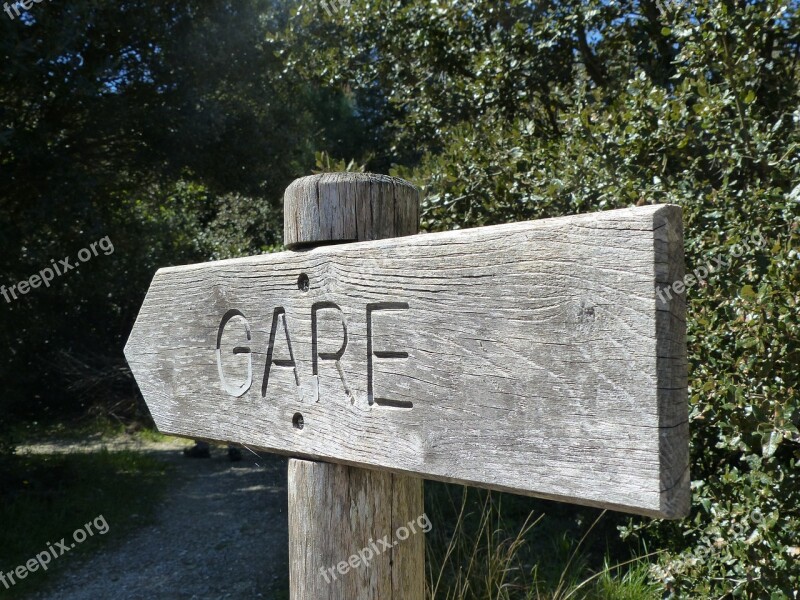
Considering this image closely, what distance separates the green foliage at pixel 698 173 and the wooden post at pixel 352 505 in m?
0.97

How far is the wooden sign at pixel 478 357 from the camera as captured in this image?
83 centimetres

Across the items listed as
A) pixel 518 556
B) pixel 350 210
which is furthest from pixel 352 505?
pixel 518 556

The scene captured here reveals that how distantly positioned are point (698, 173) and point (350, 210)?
2.32 metres

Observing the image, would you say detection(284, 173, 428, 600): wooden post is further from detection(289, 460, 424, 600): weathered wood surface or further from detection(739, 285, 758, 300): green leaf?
detection(739, 285, 758, 300): green leaf

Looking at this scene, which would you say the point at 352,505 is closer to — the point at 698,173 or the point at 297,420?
the point at 297,420

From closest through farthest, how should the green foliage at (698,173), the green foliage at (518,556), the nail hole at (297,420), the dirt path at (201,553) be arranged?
the nail hole at (297,420)
the green foliage at (698,173)
the green foliage at (518,556)
the dirt path at (201,553)

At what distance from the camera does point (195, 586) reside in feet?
15.7

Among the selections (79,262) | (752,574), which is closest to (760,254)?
(752,574)

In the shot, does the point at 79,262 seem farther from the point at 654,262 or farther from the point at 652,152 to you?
the point at 654,262

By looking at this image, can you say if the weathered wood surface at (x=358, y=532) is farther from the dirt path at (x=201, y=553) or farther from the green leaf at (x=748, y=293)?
the dirt path at (x=201, y=553)

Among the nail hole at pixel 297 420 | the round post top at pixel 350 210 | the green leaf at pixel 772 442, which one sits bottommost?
the green leaf at pixel 772 442

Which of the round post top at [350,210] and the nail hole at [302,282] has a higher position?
the round post top at [350,210]

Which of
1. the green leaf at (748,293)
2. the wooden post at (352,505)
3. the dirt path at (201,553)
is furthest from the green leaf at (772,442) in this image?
the dirt path at (201,553)

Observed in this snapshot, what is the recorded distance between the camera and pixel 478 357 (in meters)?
0.98
